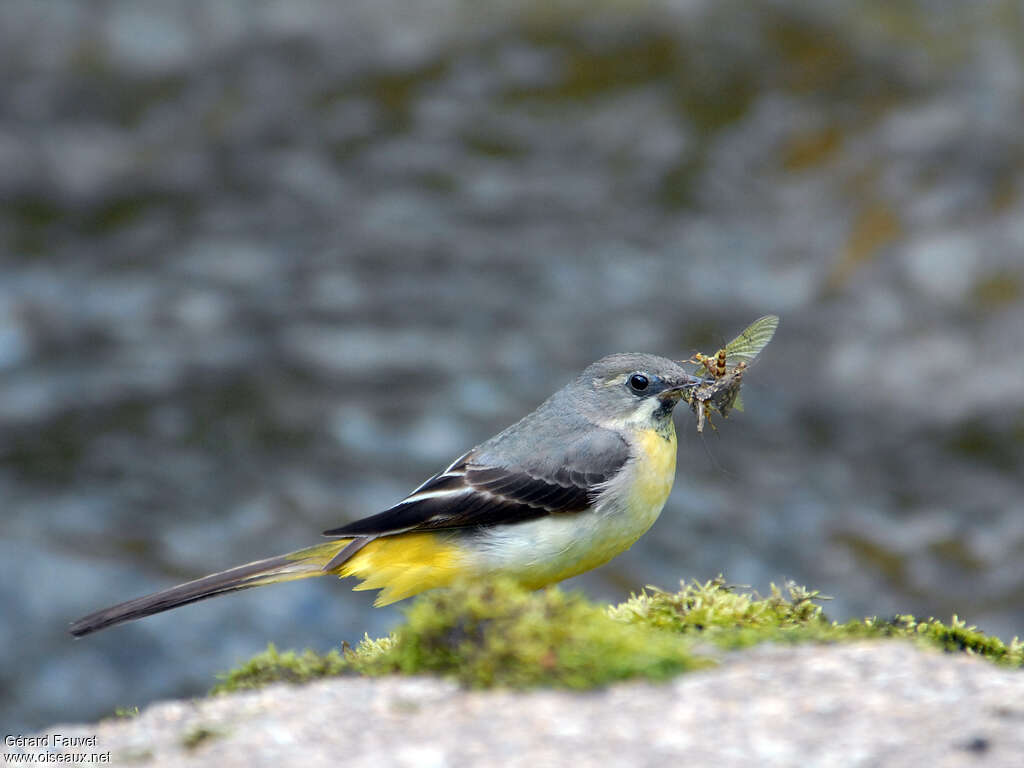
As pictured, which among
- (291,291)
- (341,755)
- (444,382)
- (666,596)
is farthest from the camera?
(291,291)

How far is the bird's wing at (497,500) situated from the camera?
6.67 metres

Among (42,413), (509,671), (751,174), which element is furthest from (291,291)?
(509,671)

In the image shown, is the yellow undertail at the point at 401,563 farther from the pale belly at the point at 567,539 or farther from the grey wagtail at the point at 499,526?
the pale belly at the point at 567,539

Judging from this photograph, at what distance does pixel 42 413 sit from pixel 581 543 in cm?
833

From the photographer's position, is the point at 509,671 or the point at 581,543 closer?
the point at 509,671

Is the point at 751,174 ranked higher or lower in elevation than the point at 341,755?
higher

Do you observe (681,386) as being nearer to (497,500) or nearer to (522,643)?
(497,500)

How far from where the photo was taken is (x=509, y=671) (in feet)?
15.9

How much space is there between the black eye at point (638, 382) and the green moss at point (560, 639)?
1810 mm

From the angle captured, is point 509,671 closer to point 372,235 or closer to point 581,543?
point 581,543

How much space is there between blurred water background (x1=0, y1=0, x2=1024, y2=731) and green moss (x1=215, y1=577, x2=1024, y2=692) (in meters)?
5.58

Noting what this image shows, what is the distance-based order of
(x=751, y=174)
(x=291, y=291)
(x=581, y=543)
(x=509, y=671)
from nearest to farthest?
(x=509, y=671) → (x=581, y=543) → (x=291, y=291) → (x=751, y=174)

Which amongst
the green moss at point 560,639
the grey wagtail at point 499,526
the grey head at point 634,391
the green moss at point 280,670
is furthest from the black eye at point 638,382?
the green moss at point 280,670

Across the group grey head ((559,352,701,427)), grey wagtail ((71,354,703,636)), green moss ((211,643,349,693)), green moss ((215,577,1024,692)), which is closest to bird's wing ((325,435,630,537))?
grey wagtail ((71,354,703,636))
